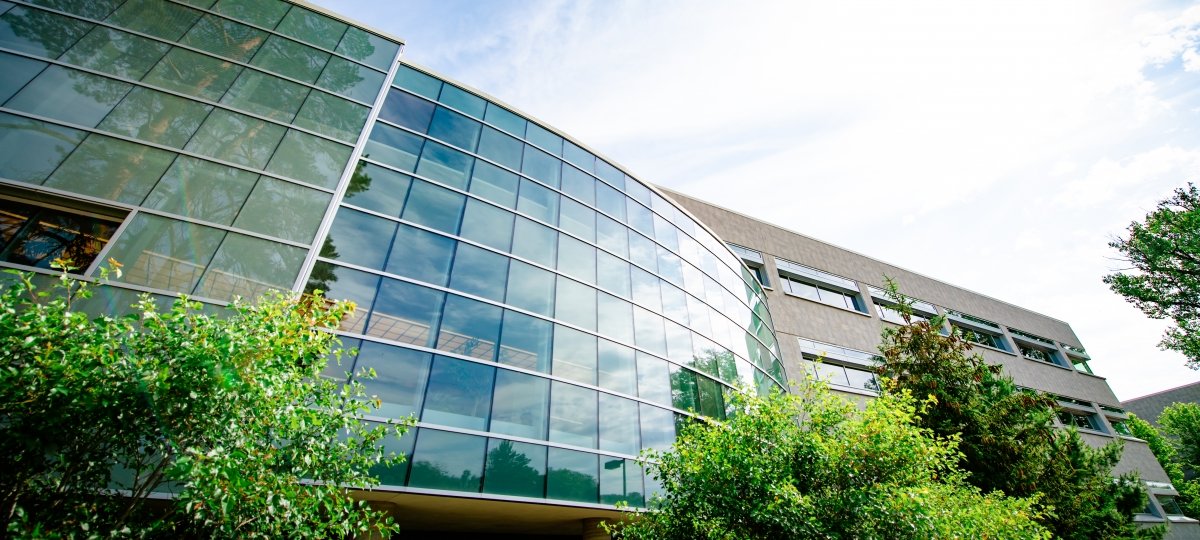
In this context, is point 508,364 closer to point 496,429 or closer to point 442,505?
point 496,429

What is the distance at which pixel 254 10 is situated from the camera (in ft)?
46.9

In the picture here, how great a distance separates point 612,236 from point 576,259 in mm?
2332

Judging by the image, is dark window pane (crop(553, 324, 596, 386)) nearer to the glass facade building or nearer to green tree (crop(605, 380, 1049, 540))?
the glass facade building

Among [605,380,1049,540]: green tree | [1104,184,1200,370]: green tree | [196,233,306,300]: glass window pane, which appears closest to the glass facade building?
[196,233,306,300]: glass window pane

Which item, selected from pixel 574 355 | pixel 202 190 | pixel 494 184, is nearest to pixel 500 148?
pixel 494 184

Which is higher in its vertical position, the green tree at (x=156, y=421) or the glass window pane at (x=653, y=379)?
the glass window pane at (x=653, y=379)

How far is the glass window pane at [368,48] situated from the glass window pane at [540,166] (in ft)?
17.0

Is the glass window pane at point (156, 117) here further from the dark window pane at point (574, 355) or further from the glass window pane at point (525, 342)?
the dark window pane at point (574, 355)

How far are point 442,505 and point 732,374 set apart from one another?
10733 millimetres

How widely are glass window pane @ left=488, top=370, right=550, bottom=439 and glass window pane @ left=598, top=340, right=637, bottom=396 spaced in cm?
195

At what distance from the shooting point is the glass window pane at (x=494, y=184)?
13875mm

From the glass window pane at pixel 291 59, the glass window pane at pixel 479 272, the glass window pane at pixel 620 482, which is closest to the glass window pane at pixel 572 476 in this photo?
the glass window pane at pixel 620 482

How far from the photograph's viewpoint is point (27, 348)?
446cm

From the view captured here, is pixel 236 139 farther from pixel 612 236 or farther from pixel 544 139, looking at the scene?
pixel 612 236
